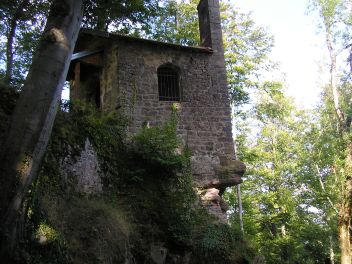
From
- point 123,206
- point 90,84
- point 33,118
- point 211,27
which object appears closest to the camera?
point 33,118

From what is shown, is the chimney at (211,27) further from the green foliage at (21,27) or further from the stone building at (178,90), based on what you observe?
the green foliage at (21,27)

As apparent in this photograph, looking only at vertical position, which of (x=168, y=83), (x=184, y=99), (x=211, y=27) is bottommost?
(x=184, y=99)

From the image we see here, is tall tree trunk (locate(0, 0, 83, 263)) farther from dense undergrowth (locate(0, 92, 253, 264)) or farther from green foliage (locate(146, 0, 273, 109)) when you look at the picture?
green foliage (locate(146, 0, 273, 109))

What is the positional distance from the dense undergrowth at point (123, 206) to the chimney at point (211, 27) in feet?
10.8

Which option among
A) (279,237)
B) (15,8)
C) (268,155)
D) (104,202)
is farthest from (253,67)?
(104,202)

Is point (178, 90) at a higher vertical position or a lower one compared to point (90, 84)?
lower

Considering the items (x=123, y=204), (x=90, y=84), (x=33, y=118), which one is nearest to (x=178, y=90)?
(x=90, y=84)

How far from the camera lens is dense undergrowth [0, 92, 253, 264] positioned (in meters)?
7.04

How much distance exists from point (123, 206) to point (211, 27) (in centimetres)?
732

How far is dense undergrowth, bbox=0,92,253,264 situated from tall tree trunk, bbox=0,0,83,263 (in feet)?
4.90

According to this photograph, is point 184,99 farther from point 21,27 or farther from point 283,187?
point 283,187

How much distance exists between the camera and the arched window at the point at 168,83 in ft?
41.7

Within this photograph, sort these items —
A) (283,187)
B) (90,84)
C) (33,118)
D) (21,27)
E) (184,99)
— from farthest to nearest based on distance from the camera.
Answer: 1. (283,187)
2. (21,27)
3. (90,84)
4. (184,99)
5. (33,118)

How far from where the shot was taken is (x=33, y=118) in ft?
15.3
